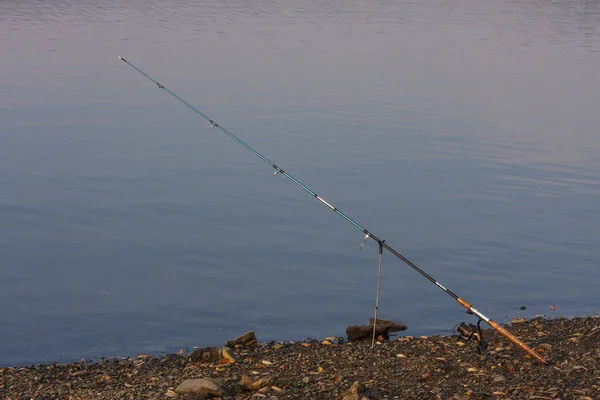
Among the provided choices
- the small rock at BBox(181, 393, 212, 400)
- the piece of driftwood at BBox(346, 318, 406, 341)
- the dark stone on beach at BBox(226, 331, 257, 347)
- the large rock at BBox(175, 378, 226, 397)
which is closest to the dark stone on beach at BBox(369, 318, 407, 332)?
the piece of driftwood at BBox(346, 318, 406, 341)

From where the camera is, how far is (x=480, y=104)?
21.8 m

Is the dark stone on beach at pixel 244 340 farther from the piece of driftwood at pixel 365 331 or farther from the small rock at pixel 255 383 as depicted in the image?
the small rock at pixel 255 383

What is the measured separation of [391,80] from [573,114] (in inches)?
221

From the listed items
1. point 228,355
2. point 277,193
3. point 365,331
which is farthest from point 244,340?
point 277,193

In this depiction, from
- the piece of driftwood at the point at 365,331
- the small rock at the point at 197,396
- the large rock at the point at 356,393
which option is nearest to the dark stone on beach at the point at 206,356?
the small rock at the point at 197,396

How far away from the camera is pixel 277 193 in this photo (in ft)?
47.1

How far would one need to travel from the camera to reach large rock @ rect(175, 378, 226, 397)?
273 inches

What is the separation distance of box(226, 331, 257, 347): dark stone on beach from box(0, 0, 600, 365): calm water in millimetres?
561

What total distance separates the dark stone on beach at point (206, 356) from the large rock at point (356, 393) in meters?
1.63

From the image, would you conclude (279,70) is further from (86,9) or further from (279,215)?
(86,9)

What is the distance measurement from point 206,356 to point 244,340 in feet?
2.13

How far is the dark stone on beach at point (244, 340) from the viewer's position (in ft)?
28.2

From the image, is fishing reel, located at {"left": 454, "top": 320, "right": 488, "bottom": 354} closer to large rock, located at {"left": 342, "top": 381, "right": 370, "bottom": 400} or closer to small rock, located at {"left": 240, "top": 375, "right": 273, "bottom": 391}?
large rock, located at {"left": 342, "top": 381, "right": 370, "bottom": 400}

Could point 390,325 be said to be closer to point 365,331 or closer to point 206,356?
point 365,331
